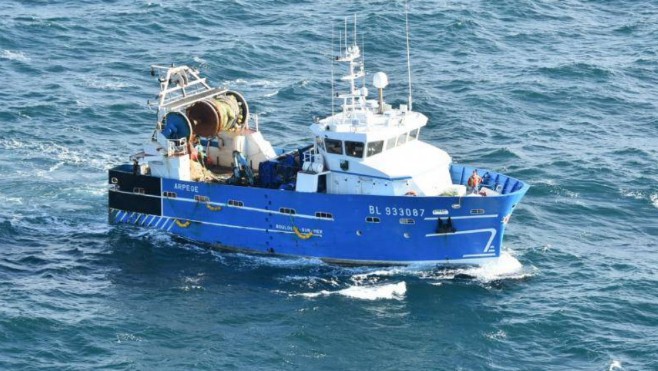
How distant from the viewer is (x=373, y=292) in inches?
1859

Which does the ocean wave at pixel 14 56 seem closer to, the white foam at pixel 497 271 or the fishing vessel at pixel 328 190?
the fishing vessel at pixel 328 190

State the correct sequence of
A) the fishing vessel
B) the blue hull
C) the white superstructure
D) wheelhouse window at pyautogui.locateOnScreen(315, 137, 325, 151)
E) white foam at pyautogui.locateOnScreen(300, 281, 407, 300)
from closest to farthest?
white foam at pyautogui.locateOnScreen(300, 281, 407, 300) < the blue hull < the fishing vessel < the white superstructure < wheelhouse window at pyautogui.locateOnScreen(315, 137, 325, 151)

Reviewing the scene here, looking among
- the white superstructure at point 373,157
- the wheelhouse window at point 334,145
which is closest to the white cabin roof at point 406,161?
the white superstructure at point 373,157

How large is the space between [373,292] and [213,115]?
11.4m

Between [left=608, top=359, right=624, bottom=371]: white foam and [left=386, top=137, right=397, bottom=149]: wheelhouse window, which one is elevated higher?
[left=386, top=137, right=397, bottom=149]: wheelhouse window

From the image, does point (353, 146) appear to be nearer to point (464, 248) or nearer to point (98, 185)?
point (464, 248)

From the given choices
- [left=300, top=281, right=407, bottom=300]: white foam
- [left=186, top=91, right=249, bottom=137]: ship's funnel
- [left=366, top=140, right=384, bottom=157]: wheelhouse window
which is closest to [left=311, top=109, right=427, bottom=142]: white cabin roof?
[left=366, top=140, right=384, bottom=157]: wheelhouse window

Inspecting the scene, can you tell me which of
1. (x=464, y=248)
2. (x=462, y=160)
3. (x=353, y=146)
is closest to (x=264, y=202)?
(x=353, y=146)

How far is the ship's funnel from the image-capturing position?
52.2 meters

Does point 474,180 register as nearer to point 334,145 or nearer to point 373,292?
point 334,145

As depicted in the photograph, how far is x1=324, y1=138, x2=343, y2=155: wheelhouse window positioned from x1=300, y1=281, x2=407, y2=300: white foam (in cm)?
582

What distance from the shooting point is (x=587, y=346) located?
140 feet

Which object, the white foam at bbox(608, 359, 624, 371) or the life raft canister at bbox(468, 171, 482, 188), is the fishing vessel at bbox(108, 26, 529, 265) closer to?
the life raft canister at bbox(468, 171, 482, 188)

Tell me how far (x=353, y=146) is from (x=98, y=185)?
16350 mm
